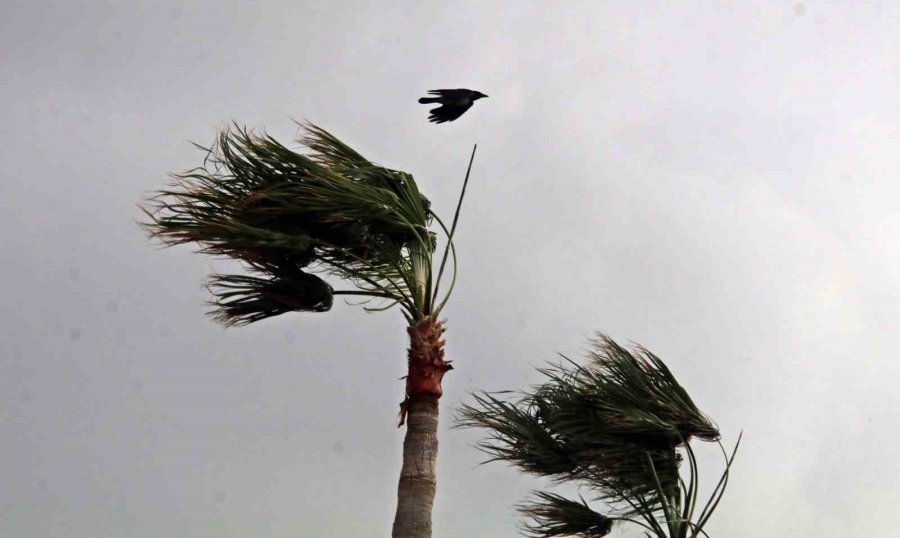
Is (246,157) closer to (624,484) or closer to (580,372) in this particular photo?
(580,372)

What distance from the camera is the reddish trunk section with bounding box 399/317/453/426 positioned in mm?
7691

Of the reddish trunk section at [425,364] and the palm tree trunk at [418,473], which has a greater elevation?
the reddish trunk section at [425,364]

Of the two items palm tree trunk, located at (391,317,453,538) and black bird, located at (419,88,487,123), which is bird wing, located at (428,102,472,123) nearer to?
black bird, located at (419,88,487,123)

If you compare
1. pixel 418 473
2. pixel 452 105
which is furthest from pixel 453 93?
pixel 418 473

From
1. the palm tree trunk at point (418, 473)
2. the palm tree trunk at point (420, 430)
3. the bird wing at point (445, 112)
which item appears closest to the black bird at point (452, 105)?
the bird wing at point (445, 112)

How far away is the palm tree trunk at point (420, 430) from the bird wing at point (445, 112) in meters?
2.02

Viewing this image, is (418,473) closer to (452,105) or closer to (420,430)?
(420,430)

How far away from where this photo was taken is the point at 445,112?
350 inches

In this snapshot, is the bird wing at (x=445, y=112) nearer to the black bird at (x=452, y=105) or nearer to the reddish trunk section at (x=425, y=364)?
the black bird at (x=452, y=105)

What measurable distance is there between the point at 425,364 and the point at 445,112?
245 centimetres

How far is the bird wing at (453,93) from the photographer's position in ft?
29.0

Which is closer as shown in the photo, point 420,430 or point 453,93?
point 420,430

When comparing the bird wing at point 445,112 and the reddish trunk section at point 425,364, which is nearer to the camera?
the reddish trunk section at point 425,364

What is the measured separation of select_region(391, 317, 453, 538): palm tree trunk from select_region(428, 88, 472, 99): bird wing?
2185 mm
